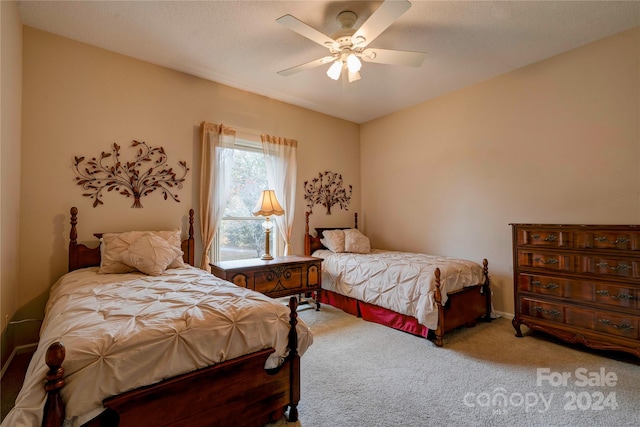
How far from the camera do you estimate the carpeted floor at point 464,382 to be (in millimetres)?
1685

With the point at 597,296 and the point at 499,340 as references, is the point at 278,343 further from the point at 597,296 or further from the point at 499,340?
the point at 597,296

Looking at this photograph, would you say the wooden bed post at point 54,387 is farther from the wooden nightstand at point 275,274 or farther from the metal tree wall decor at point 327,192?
the metal tree wall decor at point 327,192

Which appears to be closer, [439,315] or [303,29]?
[303,29]

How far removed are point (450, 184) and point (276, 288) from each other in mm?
2605

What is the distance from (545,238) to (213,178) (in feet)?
11.3

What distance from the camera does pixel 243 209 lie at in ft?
12.3

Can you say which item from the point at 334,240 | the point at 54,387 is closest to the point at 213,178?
the point at 334,240

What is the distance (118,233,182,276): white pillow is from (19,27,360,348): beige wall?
538mm

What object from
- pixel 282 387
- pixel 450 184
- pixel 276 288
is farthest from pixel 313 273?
pixel 450 184

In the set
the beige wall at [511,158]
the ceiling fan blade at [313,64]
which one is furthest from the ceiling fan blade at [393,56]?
the beige wall at [511,158]

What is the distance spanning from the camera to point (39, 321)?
2482 millimetres

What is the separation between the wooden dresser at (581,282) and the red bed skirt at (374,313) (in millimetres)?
980

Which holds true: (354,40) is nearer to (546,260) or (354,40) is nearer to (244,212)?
(244,212)

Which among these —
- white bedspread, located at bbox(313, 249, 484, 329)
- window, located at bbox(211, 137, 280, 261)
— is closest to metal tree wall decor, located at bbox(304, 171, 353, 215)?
window, located at bbox(211, 137, 280, 261)
